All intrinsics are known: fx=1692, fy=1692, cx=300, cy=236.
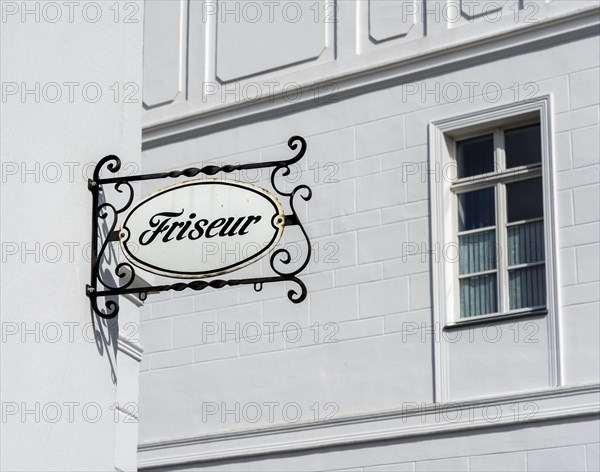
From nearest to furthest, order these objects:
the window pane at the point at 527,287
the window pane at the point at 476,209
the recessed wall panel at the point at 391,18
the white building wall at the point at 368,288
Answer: the white building wall at the point at 368,288 → the window pane at the point at 527,287 → the window pane at the point at 476,209 → the recessed wall panel at the point at 391,18

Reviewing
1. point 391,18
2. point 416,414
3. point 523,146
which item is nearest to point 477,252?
point 523,146

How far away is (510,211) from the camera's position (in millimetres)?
15945

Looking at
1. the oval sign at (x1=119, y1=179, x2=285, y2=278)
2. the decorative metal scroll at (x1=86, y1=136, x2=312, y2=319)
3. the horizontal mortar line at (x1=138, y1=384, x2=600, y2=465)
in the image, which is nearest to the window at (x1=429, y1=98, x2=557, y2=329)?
the horizontal mortar line at (x1=138, y1=384, x2=600, y2=465)

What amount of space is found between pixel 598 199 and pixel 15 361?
8159mm

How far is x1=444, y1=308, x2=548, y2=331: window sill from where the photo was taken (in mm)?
15266

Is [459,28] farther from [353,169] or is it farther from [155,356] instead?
[155,356]

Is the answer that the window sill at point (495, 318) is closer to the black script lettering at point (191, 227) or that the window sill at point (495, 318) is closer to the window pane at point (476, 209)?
the window pane at point (476, 209)

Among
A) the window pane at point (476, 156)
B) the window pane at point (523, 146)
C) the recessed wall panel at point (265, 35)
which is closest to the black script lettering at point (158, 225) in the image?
the window pane at point (523, 146)

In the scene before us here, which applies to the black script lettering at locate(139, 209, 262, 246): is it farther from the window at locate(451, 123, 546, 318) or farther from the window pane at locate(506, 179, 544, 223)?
the window pane at locate(506, 179, 544, 223)

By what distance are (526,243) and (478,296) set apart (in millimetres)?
670

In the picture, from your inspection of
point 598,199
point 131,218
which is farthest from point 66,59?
point 598,199

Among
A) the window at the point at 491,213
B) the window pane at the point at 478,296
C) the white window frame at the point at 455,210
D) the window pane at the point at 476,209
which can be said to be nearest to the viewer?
the white window frame at the point at 455,210

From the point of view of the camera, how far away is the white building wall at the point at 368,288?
49.9 ft

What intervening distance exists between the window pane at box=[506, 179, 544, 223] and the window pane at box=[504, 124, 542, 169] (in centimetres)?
21
